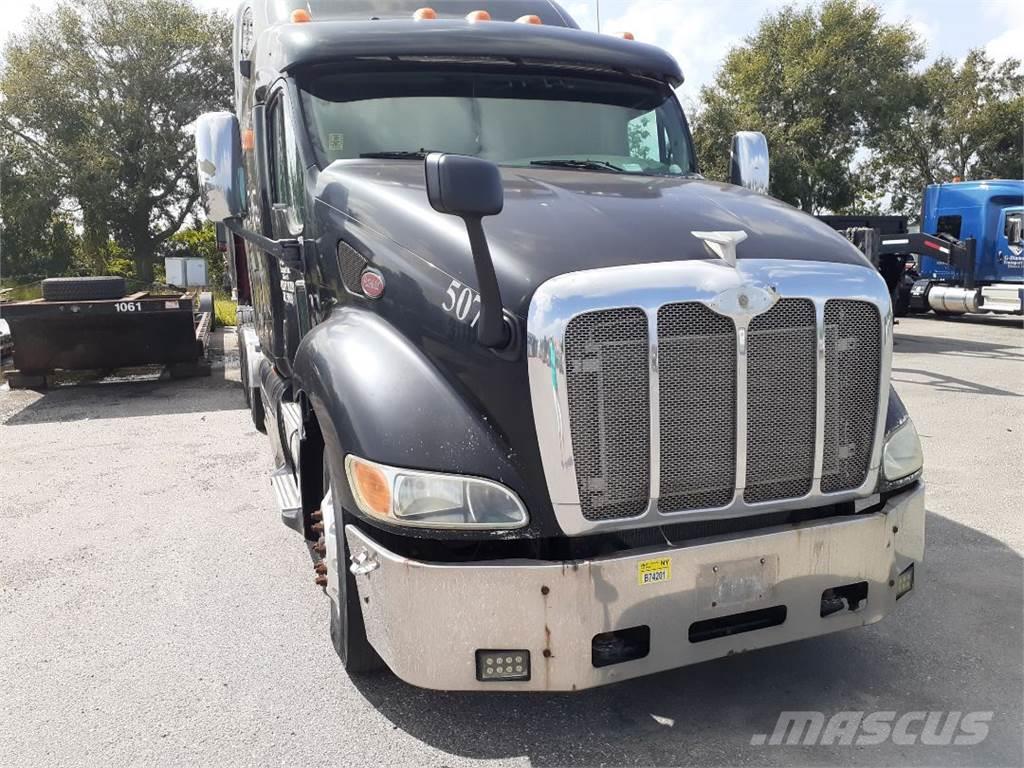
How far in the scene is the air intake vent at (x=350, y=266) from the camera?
353 centimetres

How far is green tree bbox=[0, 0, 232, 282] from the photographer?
104 ft

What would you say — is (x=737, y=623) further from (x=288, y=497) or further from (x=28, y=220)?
(x=28, y=220)

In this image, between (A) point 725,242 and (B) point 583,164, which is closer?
(A) point 725,242

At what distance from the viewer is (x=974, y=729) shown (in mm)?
3104

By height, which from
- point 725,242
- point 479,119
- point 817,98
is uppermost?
point 817,98

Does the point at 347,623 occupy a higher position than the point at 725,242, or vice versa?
the point at 725,242

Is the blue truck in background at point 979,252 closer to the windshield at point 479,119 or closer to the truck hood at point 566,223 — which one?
the windshield at point 479,119

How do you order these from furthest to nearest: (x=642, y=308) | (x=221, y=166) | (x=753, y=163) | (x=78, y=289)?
(x=78, y=289) → (x=753, y=163) → (x=221, y=166) → (x=642, y=308)

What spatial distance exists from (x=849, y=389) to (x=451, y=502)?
1471 mm

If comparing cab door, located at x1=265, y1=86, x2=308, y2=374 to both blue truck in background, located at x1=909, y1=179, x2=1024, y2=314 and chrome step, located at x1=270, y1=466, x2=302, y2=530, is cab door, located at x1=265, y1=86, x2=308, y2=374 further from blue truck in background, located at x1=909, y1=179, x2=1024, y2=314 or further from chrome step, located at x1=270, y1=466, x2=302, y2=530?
blue truck in background, located at x1=909, y1=179, x2=1024, y2=314

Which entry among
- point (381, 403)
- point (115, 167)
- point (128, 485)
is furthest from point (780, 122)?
point (381, 403)

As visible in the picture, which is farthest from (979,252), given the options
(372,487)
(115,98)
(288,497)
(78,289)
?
(115,98)

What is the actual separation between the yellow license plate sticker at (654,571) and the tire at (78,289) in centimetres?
1004

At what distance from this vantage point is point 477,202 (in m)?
2.74
